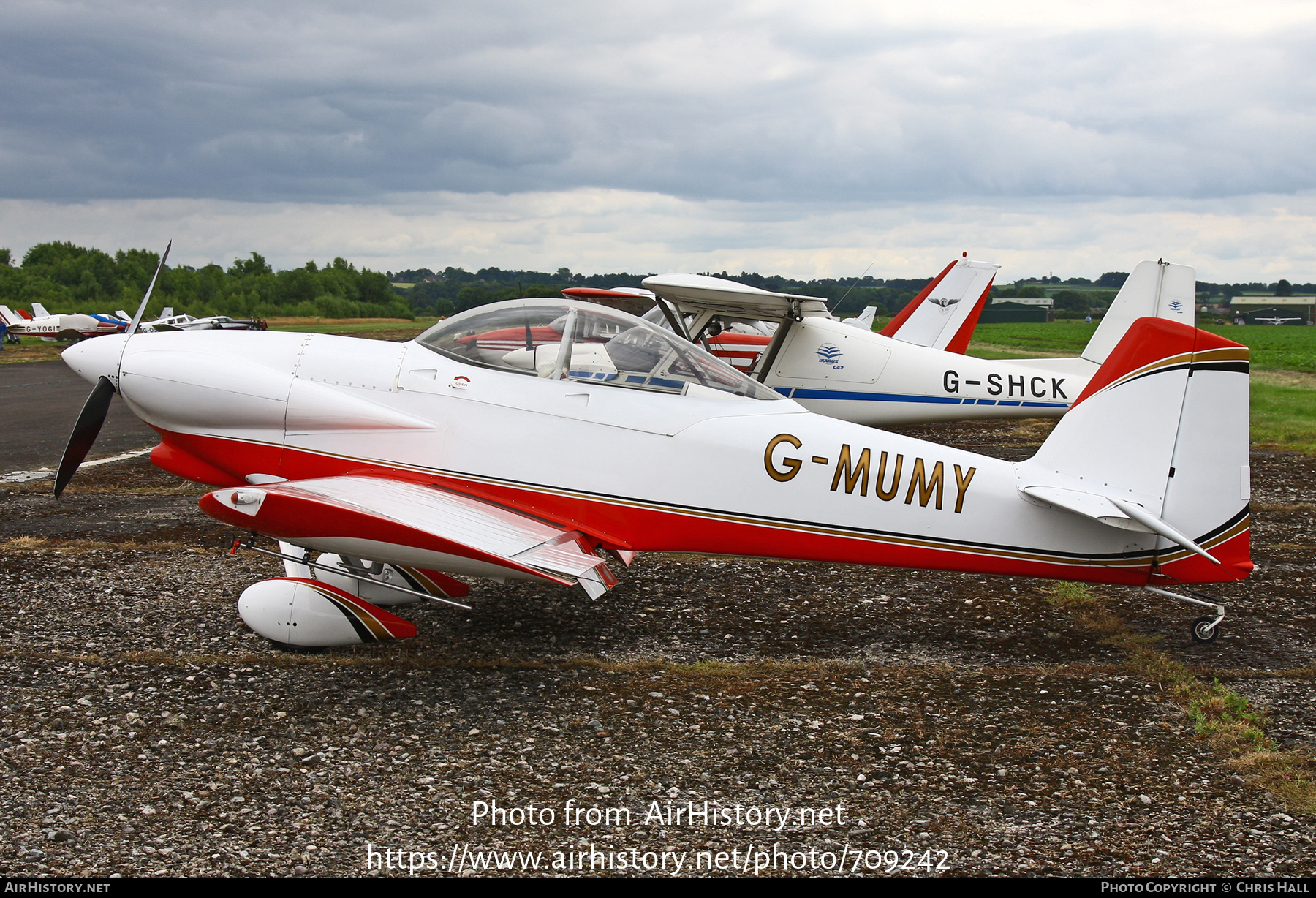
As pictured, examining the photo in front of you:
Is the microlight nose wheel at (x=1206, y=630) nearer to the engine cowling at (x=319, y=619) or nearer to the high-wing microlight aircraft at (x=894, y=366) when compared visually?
the engine cowling at (x=319, y=619)

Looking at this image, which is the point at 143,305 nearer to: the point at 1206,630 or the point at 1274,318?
the point at 1206,630

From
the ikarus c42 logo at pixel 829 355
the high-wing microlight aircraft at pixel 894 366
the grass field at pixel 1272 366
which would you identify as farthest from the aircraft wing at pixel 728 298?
the grass field at pixel 1272 366

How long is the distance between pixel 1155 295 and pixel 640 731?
10426 mm

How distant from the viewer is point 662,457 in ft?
18.4

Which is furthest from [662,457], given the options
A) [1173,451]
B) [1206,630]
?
[1206,630]

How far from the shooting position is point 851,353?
456 inches

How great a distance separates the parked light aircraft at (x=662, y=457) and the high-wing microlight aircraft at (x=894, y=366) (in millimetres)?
5328

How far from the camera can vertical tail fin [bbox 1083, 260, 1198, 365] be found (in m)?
11.6

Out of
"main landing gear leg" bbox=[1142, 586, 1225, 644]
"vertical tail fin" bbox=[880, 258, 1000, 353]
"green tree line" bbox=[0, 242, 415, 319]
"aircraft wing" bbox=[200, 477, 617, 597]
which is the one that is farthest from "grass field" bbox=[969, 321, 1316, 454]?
"green tree line" bbox=[0, 242, 415, 319]

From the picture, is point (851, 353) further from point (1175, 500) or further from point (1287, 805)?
point (1287, 805)

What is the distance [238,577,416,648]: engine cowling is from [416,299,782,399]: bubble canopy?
5.50ft

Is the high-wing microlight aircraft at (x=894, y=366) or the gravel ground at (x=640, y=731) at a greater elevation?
the high-wing microlight aircraft at (x=894, y=366)

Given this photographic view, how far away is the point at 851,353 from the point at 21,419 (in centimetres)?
1541

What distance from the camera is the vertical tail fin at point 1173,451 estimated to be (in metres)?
5.34
